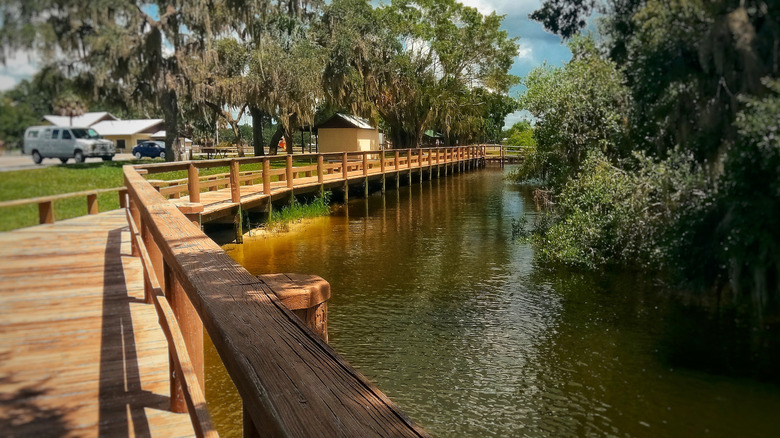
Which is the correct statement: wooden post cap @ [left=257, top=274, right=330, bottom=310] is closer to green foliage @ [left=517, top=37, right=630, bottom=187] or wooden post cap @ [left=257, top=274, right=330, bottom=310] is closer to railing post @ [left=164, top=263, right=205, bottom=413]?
railing post @ [left=164, top=263, right=205, bottom=413]

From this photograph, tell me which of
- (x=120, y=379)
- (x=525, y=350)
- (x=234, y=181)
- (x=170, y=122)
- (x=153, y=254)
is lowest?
(x=525, y=350)

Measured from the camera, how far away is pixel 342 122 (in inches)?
1331

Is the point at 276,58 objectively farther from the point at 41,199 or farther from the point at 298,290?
the point at 41,199

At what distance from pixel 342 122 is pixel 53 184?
33267mm

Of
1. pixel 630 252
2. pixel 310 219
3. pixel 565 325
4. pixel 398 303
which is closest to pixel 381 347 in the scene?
pixel 398 303

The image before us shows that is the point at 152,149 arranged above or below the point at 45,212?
above

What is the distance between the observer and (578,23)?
1486 mm

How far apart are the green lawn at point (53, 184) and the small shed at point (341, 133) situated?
32383mm

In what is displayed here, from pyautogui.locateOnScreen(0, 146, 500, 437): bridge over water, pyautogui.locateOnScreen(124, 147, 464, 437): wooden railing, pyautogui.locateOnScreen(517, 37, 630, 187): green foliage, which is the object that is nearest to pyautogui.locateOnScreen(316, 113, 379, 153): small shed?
pyautogui.locateOnScreen(517, 37, 630, 187): green foliage

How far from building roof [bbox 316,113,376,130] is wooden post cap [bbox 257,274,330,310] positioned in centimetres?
3135

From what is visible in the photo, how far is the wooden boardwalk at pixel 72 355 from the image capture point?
3.71ft

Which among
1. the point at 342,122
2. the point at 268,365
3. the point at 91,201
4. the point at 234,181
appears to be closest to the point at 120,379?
the point at 91,201

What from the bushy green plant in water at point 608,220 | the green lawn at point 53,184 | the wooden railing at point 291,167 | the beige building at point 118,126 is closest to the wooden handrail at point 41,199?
the green lawn at point 53,184

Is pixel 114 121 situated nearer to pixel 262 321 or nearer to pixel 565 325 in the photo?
pixel 262 321
